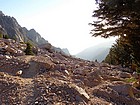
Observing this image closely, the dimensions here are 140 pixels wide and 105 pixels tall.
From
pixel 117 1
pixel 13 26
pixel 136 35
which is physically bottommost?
pixel 136 35

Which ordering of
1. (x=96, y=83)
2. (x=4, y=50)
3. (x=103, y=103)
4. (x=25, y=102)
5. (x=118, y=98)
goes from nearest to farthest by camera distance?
1. (x=25, y=102)
2. (x=103, y=103)
3. (x=118, y=98)
4. (x=96, y=83)
5. (x=4, y=50)

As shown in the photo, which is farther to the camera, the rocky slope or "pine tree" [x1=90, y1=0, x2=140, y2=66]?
"pine tree" [x1=90, y1=0, x2=140, y2=66]

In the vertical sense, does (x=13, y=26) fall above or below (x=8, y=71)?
above

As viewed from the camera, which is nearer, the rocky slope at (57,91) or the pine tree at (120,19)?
the rocky slope at (57,91)

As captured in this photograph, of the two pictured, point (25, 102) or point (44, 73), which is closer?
point (25, 102)

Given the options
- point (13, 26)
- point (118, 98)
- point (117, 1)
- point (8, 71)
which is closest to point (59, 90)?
point (118, 98)

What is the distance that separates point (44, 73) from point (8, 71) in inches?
70.4

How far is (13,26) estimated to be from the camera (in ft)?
450

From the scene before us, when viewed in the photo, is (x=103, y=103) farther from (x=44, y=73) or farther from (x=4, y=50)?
(x=4, y=50)

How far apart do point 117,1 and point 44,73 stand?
5010 mm

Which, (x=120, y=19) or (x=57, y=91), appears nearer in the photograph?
(x=57, y=91)

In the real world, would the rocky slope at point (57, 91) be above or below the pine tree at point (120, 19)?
below

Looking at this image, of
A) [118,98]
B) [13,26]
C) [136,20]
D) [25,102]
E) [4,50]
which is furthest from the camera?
[13,26]

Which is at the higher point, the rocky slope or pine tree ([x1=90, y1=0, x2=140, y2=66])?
pine tree ([x1=90, y1=0, x2=140, y2=66])
